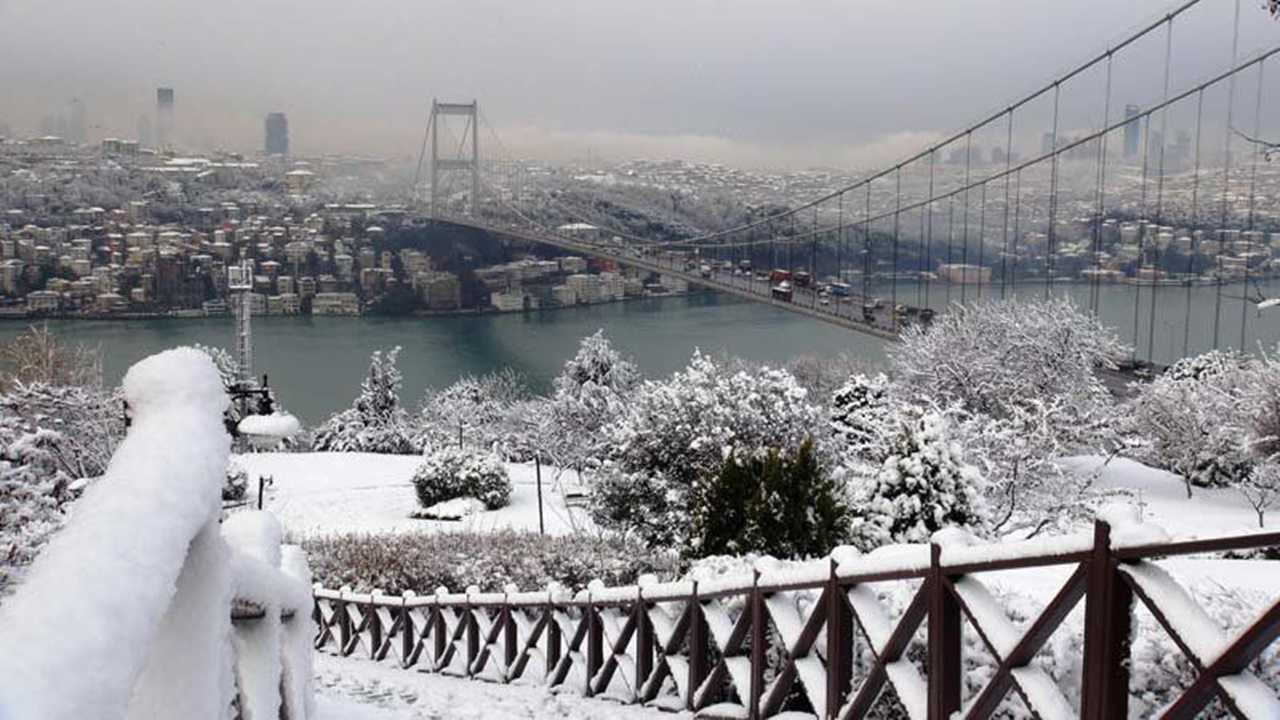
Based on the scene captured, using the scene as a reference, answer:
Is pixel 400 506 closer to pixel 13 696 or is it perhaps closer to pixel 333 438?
pixel 333 438

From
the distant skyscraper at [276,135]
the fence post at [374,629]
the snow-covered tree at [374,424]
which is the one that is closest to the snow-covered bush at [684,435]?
the fence post at [374,629]

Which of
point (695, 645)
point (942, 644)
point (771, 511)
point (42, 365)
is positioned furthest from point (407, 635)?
point (42, 365)

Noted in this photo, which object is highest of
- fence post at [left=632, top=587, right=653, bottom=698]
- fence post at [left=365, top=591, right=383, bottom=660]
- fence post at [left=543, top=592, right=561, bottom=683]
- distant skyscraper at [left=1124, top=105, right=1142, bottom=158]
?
distant skyscraper at [left=1124, top=105, right=1142, bottom=158]

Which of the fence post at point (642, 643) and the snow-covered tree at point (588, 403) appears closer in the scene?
the fence post at point (642, 643)

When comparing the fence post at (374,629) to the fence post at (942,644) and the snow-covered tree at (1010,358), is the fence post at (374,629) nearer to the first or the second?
the fence post at (942,644)

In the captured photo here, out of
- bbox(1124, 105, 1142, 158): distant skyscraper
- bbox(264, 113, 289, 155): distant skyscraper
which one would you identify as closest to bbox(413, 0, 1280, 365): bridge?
bbox(1124, 105, 1142, 158): distant skyscraper

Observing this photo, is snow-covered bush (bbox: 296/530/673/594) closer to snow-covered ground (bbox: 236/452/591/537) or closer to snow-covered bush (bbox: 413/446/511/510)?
snow-covered ground (bbox: 236/452/591/537)
